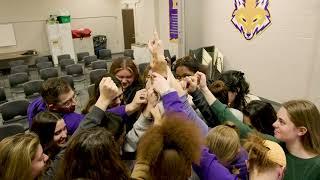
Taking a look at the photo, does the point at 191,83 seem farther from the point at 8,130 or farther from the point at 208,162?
the point at 8,130

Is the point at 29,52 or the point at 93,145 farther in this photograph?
the point at 29,52

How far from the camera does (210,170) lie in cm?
113

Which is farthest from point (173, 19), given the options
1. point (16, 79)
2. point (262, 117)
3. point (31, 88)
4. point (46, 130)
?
point (46, 130)

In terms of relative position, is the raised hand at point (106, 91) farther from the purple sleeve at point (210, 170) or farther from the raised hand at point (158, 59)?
the purple sleeve at point (210, 170)

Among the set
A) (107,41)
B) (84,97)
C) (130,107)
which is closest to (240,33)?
(84,97)

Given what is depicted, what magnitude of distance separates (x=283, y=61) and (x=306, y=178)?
3735 mm

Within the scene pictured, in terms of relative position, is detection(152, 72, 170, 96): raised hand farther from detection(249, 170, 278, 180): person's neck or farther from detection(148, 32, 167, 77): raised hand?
detection(249, 170, 278, 180): person's neck

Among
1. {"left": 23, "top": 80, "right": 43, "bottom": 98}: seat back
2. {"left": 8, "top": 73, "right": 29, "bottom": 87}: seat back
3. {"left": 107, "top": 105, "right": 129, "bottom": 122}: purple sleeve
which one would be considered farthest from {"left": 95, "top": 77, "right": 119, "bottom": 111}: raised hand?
{"left": 8, "top": 73, "right": 29, "bottom": 87}: seat back

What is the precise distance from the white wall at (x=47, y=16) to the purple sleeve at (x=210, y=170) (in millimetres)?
10544

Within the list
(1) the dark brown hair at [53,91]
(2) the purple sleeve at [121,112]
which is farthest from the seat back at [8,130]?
(2) the purple sleeve at [121,112]

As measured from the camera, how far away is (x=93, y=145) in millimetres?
1095

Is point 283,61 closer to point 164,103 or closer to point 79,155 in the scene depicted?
→ point 164,103

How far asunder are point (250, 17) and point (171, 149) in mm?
5052

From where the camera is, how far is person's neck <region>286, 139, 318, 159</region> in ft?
4.98
